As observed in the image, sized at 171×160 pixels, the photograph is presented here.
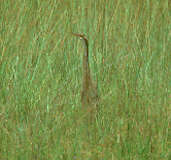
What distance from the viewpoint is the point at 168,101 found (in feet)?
9.92

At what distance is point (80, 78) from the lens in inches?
138

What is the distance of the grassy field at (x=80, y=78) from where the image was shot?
266cm

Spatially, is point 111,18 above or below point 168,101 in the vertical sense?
above

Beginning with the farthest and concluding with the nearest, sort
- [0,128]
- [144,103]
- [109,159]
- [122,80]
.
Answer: [122,80]
[144,103]
[0,128]
[109,159]

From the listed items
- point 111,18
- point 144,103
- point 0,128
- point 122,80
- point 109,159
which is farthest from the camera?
point 111,18

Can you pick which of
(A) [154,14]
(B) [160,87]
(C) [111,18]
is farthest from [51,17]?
(B) [160,87]

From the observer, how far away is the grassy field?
8.73 ft

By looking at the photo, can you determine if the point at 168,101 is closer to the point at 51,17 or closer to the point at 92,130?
the point at 92,130

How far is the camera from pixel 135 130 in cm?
277

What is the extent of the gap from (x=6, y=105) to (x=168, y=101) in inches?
47.5

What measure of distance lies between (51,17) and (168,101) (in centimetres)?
149

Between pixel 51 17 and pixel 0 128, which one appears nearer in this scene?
pixel 0 128

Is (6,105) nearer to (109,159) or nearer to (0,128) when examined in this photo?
(0,128)

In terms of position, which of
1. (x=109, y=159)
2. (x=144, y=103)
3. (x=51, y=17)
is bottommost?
(x=109, y=159)
